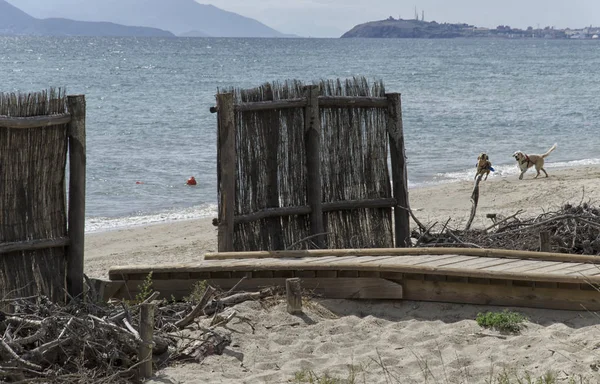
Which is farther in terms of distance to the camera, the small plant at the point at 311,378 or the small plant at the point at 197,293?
the small plant at the point at 197,293

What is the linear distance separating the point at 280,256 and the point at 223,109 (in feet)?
4.61

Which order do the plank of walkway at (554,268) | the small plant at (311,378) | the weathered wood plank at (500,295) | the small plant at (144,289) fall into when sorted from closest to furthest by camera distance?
1. the small plant at (311,378)
2. the weathered wood plank at (500,295)
3. the plank of walkway at (554,268)
4. the small plant at (144,289)

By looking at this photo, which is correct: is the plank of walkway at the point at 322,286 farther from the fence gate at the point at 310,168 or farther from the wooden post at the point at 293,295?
the fence gate at the point at 310,168

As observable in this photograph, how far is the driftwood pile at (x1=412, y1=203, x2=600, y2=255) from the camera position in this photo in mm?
8375

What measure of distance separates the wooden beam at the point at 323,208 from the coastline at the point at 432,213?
1.45m

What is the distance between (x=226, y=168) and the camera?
27.7 feet

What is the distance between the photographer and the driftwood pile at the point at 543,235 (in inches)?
330

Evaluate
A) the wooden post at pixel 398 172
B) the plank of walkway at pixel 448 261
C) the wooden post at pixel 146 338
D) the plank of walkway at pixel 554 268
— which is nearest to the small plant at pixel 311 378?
the wooden post at pixel 146 338

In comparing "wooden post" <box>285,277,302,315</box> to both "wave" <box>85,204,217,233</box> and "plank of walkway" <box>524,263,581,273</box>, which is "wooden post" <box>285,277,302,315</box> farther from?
"wave" <box>85,204,217,233</box>

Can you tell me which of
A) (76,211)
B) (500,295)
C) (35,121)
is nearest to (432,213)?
(500,295)

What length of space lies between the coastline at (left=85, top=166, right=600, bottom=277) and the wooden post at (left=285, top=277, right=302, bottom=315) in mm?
4078

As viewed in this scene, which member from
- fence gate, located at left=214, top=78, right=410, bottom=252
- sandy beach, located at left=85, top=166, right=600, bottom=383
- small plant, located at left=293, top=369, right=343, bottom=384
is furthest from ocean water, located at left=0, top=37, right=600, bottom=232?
small plant, located at left=293, top=369, right=343, bottom=384

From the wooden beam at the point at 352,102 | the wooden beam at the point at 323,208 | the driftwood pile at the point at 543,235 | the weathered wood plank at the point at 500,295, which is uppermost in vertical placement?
the wooden beam at the point at 352,102

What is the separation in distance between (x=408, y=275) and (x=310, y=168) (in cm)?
214
